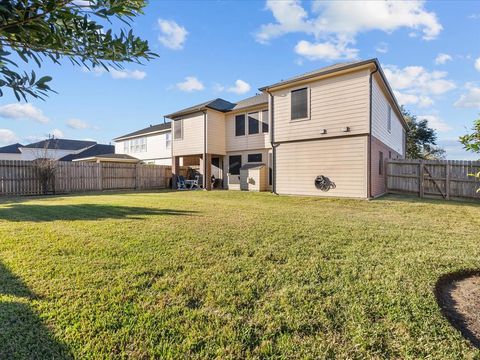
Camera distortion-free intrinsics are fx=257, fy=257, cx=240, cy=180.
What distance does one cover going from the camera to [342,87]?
10273mm

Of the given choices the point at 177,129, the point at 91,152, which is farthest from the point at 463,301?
the point at 91,152

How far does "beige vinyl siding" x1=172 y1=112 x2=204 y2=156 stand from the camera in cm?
1623

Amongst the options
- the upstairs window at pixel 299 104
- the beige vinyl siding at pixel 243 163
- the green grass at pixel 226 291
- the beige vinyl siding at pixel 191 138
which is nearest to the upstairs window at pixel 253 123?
the beige vinyl siding at pixel 243 163

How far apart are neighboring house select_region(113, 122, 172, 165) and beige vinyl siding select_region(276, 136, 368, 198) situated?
12617mm

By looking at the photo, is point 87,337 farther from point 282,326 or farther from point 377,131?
point 377,131

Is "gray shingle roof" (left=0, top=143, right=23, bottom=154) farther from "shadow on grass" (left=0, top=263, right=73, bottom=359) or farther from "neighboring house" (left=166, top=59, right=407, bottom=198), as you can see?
"shadow on grass" (left=0, top=263, right=73, bottom=359)

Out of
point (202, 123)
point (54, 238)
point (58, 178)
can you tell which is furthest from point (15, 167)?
point (54, 238)

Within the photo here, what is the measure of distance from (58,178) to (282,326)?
595 inches

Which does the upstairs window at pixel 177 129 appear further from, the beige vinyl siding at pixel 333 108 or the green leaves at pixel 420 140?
the green leaves at pixel 420 140

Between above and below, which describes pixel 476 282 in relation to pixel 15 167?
below

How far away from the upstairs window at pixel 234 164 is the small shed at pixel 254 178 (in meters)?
1.22

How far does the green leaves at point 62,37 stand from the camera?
124 cm

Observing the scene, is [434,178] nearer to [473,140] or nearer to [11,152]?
[473,140]

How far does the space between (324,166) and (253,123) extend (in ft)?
20.2
